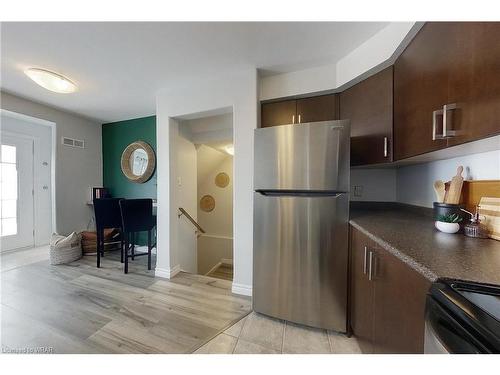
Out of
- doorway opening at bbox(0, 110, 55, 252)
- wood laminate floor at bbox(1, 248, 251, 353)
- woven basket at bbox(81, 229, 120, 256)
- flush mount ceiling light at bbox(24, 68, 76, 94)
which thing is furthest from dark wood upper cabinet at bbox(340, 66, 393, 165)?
doorway opening at bbox(0, 110, 55, 252)

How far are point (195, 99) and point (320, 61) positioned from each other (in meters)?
1.37

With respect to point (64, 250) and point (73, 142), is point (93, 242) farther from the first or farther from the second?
point (73, 142)

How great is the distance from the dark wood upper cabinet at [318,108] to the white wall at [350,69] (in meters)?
0.08

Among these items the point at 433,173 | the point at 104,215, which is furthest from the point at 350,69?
the point at 104,215

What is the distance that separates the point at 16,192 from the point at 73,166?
0.80m

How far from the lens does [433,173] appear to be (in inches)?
56.8

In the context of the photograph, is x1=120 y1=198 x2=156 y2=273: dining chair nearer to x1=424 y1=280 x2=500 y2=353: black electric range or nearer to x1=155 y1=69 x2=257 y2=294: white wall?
x1=155 y1=69 x2=257 y2=294: white wall

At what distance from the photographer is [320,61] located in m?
1.79

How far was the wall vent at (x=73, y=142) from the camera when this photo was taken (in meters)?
3.26

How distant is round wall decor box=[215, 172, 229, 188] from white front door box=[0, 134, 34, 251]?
3.13m

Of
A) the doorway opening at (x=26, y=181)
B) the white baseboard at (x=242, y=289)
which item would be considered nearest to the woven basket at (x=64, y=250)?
the doorway opening at (x=26, y=181)

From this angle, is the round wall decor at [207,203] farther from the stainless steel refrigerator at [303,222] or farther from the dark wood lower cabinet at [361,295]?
the dark wood lower cabinet at [361,295]
